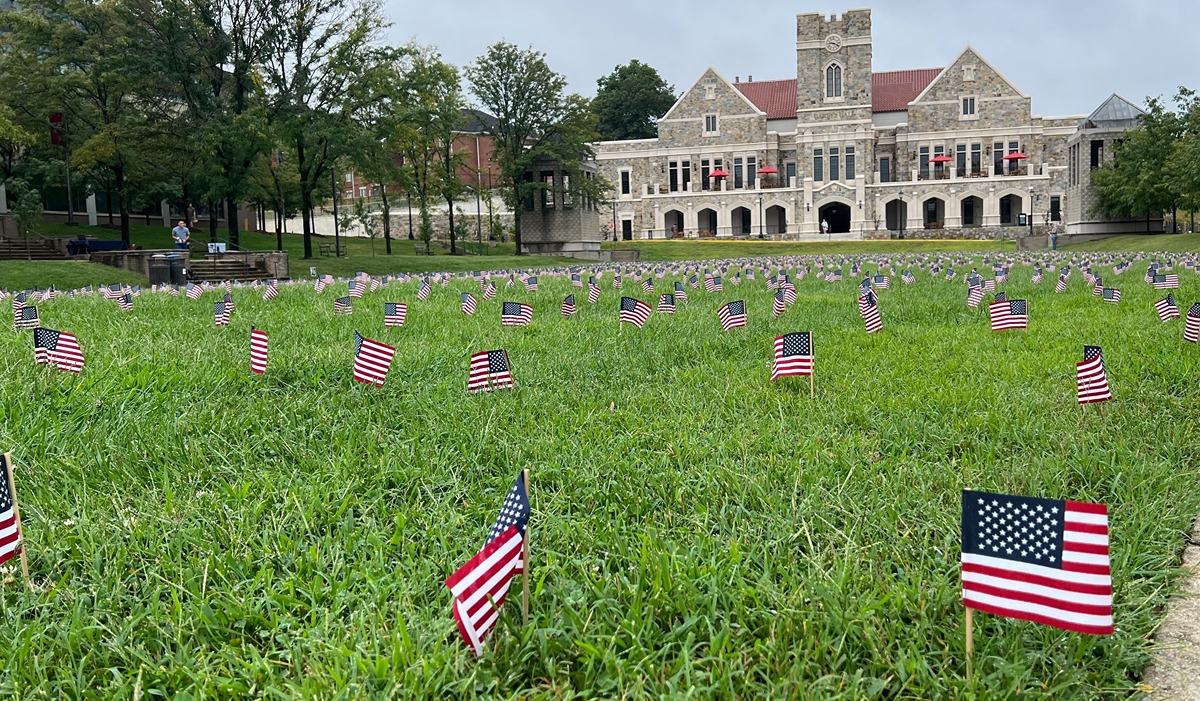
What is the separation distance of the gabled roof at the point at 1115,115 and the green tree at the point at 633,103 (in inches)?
1905

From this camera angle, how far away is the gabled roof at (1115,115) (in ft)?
161

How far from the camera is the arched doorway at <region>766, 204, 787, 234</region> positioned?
7056cm

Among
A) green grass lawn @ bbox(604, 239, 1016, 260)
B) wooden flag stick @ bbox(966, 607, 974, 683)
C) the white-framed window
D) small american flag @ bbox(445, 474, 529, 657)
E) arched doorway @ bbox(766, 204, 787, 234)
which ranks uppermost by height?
the white-framed window

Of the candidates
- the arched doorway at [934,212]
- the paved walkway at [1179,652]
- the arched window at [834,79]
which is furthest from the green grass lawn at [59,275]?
the arched doorway at [934,212]

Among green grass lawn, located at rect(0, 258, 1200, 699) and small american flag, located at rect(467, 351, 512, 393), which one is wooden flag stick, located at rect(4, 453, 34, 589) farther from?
small american flag, located at rect(467, 351, 512, 393)

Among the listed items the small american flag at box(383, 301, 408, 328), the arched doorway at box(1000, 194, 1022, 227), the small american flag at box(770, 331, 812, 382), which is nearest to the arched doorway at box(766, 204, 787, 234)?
the arched doorway at box(1000, 194, 1022, 227)

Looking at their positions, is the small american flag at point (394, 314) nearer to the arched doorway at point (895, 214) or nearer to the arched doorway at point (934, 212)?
the arched doorway at point (934, 212)

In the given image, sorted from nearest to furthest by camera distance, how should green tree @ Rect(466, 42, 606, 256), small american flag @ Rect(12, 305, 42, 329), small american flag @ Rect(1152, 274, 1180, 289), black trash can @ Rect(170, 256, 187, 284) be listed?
1. small american flag @ Rect(12, 305, 42, 329)
2. small american flag @ Rect(1152, 274, 1180, 289)
3. black trash can @ Rect(170, 256, 187, 284)
4. green tree @ Rect(466, 42, 606, 256)

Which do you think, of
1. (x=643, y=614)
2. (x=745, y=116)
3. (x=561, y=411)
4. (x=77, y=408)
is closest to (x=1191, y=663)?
(x=643, y=614)

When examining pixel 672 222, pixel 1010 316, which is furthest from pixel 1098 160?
pixel 1010 316

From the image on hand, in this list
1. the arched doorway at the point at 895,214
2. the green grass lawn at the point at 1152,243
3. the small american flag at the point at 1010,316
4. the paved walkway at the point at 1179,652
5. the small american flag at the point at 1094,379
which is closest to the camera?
the paved walkway at the point at 1179,652

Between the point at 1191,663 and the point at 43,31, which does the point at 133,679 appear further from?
the point at 43,31

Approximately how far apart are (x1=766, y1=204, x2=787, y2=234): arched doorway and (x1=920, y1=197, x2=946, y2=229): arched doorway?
10.5 metres

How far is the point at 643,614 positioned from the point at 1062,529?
1079 millimetres
